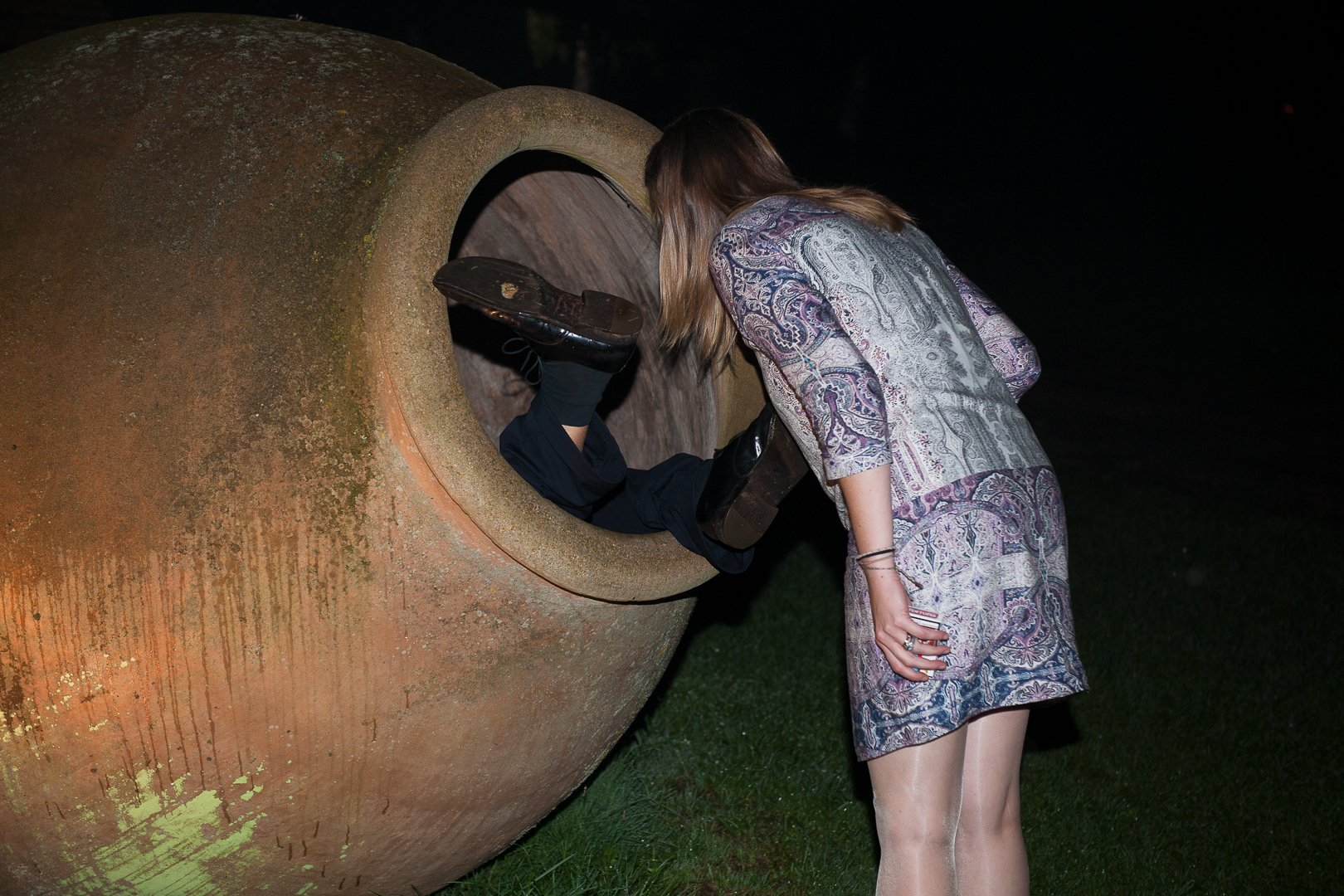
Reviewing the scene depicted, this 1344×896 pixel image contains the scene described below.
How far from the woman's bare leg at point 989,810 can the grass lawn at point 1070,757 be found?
88cm

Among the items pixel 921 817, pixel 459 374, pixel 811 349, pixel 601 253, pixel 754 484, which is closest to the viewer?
pixel 811 349

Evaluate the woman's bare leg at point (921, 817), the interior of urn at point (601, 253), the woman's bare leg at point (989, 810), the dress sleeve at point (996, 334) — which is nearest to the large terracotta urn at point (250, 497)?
the woman's bare leg at point (921, 817)

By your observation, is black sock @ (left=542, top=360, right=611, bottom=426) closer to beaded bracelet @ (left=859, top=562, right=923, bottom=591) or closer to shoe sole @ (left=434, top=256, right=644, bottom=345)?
shoe sole @ (left=434, top=256, right=644, bottom=345)

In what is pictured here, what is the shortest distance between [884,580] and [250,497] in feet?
3.53

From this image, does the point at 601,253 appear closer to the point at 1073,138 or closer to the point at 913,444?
the point at 913,444

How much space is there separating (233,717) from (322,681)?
0.16 meters

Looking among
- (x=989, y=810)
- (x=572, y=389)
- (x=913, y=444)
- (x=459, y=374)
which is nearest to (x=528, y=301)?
(x=572, y=389)

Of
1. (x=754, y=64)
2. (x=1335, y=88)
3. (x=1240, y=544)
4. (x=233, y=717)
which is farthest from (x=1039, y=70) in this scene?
(x=233, y=717)

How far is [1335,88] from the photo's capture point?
19.7m

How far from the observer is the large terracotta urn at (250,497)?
171cm

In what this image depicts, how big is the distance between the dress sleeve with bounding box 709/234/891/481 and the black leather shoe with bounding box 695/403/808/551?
0.32 metres

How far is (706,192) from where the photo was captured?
1.98 metres

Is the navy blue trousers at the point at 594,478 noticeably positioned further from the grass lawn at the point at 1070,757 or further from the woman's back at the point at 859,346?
the grass lawn at the point at 1070,757

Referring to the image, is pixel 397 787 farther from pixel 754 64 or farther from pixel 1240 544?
pixel 754 64
